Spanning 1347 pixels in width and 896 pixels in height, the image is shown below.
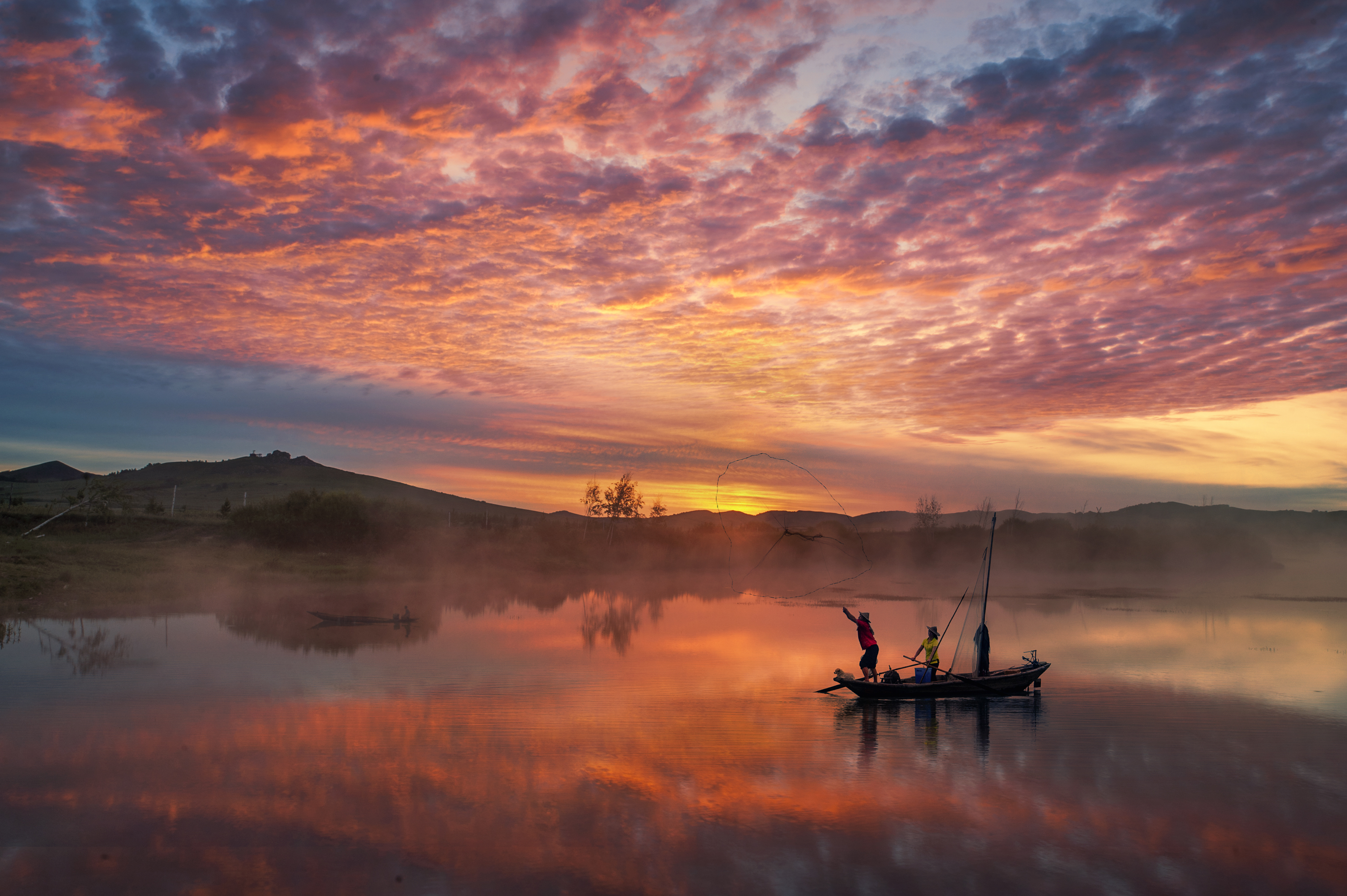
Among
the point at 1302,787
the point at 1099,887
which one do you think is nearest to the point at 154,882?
the point at 1099,887

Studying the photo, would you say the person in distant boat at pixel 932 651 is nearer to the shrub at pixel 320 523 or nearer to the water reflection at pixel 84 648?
the water reflection at pixel 84 648

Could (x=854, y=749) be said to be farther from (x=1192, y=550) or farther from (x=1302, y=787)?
(x=1192, y=550)

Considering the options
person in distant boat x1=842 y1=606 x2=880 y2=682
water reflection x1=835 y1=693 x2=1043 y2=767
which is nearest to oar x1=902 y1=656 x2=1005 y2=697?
water reflection x1=835 y1=693 x2=1043 y2=767

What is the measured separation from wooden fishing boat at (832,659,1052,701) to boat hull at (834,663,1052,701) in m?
0.01

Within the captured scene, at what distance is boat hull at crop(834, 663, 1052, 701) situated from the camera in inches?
899

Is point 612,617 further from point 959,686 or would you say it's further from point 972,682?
point 972,682

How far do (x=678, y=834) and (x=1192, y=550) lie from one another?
394ft

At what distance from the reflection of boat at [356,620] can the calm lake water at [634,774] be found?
4951 mm

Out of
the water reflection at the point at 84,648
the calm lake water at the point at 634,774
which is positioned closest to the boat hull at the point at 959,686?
the calm lake water at the point at 634,774

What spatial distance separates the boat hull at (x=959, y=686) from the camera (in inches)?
899

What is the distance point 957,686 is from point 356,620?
26713 mm

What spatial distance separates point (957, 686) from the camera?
2358 cm

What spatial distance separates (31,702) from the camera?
66.5 ft

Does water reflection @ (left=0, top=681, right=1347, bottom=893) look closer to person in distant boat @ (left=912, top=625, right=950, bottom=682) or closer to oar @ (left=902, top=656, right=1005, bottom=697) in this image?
oar @ (left=902, top=656, right=1005, bottom=697)
